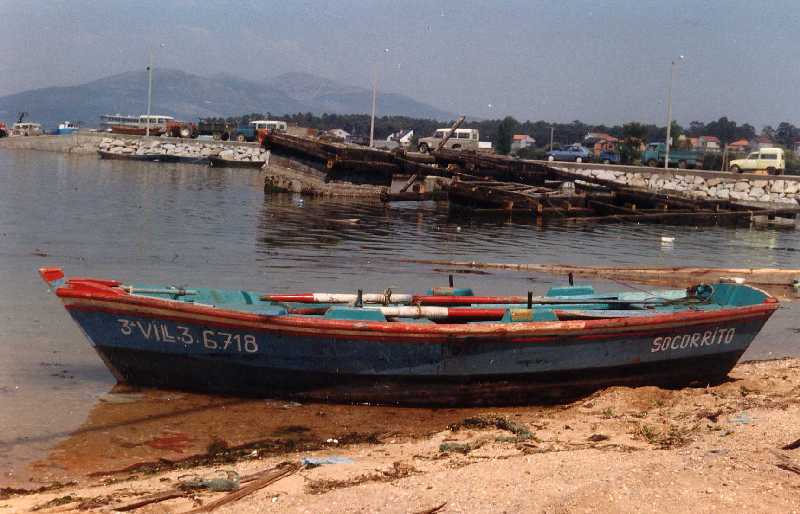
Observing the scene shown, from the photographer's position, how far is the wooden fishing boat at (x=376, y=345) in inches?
358

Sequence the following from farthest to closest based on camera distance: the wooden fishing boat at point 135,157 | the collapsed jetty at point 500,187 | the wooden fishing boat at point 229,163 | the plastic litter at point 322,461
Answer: the wooden fishing boat at point 135,157
the wooden fishing boat at point 229,163
the collapsed jetty at point 500,187
the plastic litter at point 322,461

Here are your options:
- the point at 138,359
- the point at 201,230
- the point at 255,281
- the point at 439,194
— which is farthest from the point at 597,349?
the point at 439,194

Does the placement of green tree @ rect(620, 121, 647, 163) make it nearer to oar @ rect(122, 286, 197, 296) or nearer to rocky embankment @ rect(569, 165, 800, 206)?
rocky embankment @ rect(569, 165, 800, 206)

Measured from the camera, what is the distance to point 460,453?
7.62 metres

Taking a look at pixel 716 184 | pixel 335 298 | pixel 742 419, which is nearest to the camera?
pixel 742 419

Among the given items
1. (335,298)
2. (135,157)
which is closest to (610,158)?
(135,157)

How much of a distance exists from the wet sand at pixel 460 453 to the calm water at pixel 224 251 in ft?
2.96

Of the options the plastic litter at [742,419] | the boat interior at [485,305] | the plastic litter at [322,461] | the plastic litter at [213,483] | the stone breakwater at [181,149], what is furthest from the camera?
the stone breakwater at [181,149]

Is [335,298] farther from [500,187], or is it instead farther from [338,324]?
[500,187]

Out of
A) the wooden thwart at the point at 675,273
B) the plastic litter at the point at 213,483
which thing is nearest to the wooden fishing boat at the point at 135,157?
the wooden thwart at the point at 675,273

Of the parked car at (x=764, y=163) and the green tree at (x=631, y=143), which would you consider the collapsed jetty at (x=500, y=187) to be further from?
the green tree at (x=631, y=143)

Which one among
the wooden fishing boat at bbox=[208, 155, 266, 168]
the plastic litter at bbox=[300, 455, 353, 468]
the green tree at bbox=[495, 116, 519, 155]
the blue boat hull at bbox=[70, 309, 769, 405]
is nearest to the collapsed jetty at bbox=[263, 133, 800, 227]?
the blue boat hull at bbox=[70, 309, 769, 405]

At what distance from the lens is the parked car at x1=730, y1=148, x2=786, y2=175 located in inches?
1951

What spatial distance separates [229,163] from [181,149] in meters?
6.17
